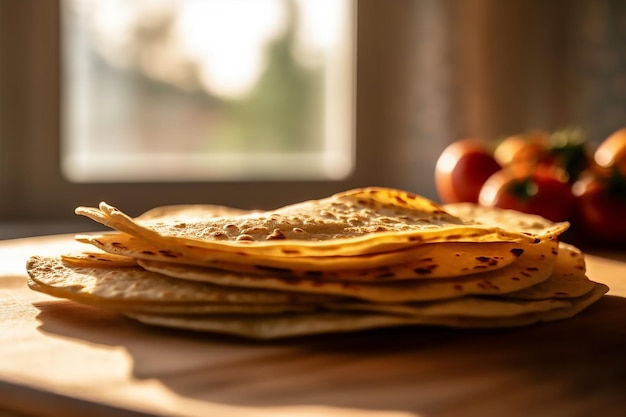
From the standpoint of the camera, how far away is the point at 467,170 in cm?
175

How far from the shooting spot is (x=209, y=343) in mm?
626

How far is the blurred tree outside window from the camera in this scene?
2592 mm

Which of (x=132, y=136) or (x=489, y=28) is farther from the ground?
(x=489, y=28)

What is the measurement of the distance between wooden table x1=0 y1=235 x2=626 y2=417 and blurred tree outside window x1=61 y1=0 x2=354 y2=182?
1.97 m

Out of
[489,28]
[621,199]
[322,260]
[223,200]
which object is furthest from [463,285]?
[489,28]

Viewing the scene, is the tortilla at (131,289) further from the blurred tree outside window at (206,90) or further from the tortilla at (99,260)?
the blurred tree outside window at (206,90)

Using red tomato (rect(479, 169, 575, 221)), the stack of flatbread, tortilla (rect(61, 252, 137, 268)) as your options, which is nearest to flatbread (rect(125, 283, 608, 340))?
the stack of flatbread

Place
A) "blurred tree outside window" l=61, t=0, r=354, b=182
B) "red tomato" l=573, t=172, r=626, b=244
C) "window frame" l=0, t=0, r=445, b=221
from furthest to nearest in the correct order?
"blurred tree outside window" l=61, t=0, r=354, b=182 → "window frame" l=0, t=0, r=445, b=221 → "red tomato" l=573, t=172, r=626, b=244

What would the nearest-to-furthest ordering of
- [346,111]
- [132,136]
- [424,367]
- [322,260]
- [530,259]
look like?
[424,367]
[322,260]
[530,259]
[132,136]
[346,111]

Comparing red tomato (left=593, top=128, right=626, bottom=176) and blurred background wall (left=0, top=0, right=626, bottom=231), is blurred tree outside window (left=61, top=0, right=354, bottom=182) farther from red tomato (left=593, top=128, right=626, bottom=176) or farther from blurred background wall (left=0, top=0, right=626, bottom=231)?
red tomato (left=593, top=128, right=626, bottom=176)

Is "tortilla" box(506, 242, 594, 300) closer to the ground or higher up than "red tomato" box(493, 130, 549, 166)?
closer to the ground

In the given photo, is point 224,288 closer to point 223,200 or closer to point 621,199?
point 621,199

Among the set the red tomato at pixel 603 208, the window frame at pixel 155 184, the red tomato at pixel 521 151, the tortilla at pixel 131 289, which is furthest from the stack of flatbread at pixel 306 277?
the window frame at pixel 155 184

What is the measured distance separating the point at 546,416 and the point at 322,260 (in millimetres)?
257
